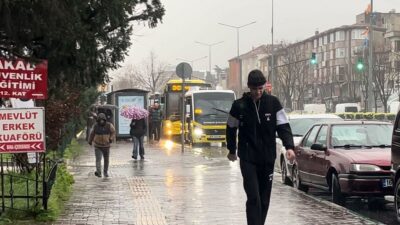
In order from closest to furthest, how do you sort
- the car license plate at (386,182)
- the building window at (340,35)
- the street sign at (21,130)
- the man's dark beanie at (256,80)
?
the man's dark beanie at (256,80), the street sign at (21,130), the car license plate at (386,182), the building window at (340,35)

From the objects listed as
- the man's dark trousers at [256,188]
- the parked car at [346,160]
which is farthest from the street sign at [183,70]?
the man's dark trousers at [256,188]

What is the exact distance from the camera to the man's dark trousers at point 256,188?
22.3 feet

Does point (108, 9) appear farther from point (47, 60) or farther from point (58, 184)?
point (58, 184)

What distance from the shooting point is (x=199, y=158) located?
20641 mm

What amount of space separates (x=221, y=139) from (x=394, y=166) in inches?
794

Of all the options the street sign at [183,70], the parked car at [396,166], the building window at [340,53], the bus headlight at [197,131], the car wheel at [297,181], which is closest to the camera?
the parked car at [396,166]

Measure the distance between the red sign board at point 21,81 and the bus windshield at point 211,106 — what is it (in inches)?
858

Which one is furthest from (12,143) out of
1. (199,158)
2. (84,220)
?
(199,158)

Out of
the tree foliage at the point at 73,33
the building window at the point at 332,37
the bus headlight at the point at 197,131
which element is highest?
the building window at the point at 332,37

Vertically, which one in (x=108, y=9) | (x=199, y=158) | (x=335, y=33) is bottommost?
(x=199, y=158)

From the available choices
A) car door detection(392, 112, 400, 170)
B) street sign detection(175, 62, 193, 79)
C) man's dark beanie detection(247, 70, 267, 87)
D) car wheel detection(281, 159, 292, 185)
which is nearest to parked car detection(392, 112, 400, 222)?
car door detection(392, 112, 400, 170)

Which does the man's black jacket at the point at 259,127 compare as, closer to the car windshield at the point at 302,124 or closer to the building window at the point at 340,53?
the car windshield at the point at 302,124

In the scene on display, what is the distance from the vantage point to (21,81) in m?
7.88

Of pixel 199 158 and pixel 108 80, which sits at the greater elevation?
pixel 108 80
